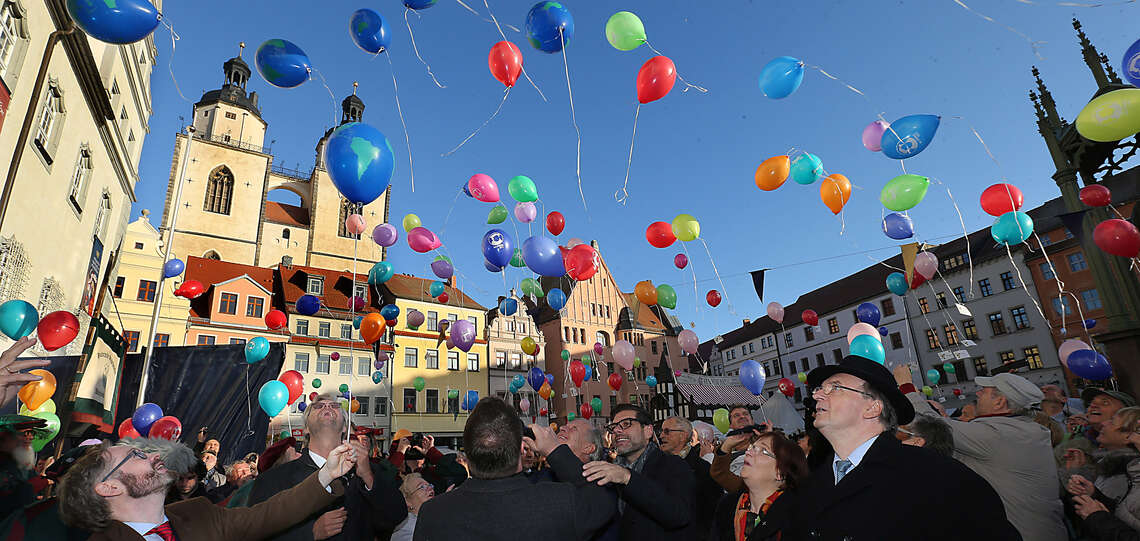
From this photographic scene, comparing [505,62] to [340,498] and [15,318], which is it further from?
[15,318]

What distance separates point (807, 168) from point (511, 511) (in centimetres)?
914

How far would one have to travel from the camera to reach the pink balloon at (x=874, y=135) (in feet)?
28.5

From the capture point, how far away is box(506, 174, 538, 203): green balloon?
11.2 meters

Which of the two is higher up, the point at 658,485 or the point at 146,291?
the point at 146,291

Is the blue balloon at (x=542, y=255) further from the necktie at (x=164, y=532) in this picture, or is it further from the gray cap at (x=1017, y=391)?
the necktie at (x=164, y=532)

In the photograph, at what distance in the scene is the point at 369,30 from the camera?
6914 mm

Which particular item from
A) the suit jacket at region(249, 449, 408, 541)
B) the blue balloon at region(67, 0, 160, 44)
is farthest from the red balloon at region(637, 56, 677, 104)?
the suit jacket at region(249, 449, 408, 541)

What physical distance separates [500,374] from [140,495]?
3476 centimetres

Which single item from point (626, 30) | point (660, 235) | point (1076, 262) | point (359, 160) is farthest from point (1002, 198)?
point (1076, 262)

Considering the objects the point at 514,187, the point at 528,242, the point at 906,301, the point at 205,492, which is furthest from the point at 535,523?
the point at 906,301

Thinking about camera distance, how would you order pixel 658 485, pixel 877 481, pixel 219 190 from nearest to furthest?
pixel 877 481 → pixel 658 485 → pixel 219 190

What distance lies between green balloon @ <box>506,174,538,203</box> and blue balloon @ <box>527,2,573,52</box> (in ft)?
13.2

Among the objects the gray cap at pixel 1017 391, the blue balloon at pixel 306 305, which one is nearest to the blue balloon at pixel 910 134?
the gray cap at pixel 1017 391

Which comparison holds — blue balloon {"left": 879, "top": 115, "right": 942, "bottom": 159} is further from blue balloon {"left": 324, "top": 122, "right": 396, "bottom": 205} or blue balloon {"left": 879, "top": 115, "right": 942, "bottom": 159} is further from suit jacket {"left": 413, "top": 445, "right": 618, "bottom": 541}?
suit jacket {"left": 413, "top": 445, "right": 618, "bottom": 541}
